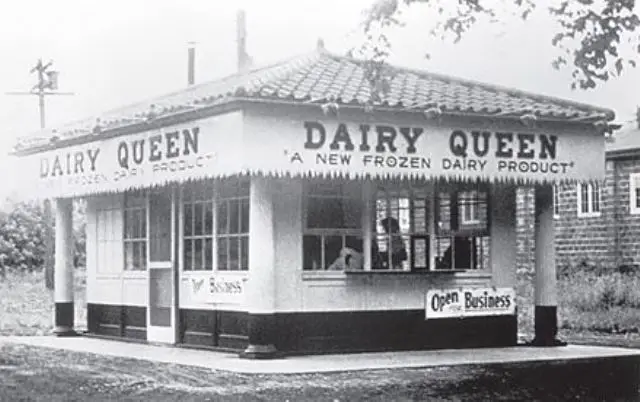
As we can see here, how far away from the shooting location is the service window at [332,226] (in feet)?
57.9

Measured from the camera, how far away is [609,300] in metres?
28.1

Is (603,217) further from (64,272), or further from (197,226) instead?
(197,226)

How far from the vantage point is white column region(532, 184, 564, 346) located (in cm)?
1930

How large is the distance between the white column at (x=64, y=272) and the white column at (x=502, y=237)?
767 cm

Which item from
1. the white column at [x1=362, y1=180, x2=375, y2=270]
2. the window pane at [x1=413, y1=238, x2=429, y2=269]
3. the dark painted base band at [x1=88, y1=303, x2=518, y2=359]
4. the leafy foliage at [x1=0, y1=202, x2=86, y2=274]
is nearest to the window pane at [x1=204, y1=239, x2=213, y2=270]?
the dark painted base band at [x1=88, y1=303, x2=518, y2=359]

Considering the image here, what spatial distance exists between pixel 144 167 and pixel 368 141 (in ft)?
11.4

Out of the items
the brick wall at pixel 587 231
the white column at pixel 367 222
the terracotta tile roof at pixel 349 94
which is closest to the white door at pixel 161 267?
the terracotta tile roof at pixel 349 94

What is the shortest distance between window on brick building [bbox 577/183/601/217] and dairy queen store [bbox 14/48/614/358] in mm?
18431

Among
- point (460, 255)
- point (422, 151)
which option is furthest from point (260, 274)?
point (460, 255)

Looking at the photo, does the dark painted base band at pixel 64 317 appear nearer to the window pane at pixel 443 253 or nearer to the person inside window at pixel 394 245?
the person inside window at pixel 394 245

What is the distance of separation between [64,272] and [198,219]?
4509mm

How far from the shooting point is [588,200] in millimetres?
37781

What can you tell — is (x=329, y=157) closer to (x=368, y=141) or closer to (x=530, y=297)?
(x=368, y=141)

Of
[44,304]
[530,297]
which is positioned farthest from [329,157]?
[44,304]
